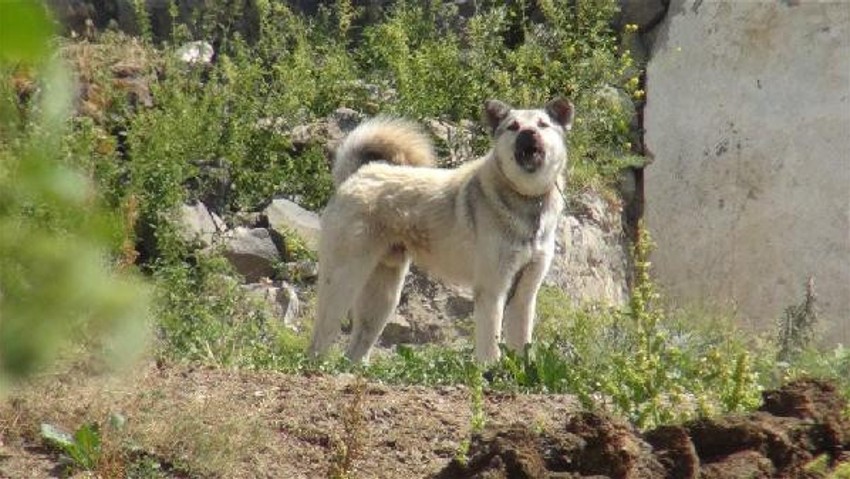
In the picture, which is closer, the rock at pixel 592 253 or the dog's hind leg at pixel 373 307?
the dog's hind leg at pixel 373 307

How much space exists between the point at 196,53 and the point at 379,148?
3.87m

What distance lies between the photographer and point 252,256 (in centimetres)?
1222

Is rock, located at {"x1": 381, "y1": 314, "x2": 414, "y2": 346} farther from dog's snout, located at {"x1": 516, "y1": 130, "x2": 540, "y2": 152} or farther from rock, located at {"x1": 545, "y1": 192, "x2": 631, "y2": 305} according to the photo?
dog's snout, located at {"x1": 516, "y1": 130, "x2": 540, "y2": 152}

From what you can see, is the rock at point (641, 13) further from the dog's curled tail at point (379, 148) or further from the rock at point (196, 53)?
the dog's curled tail at point (379, 148)

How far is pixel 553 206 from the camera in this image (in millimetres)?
9938

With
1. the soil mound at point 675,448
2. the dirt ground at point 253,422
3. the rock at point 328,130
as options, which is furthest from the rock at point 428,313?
the soil mound at point 675,448

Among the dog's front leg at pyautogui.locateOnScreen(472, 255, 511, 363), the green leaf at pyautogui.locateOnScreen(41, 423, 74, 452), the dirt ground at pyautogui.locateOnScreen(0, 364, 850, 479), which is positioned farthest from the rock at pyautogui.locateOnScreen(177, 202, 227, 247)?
the green leaf at pyautogui.locateOnScreen(41, 423, 74, 452)

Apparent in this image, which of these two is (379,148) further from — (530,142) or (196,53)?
(196,53)

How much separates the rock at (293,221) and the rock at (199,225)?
0.42 m

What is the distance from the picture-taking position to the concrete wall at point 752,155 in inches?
540

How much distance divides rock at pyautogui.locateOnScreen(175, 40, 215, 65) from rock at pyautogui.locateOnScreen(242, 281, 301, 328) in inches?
96.9

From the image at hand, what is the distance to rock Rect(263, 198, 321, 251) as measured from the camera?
40.9 feet

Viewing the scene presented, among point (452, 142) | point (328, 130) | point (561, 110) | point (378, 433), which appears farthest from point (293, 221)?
point (378, 433)

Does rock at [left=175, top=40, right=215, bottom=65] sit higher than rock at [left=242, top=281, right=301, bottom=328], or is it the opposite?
rock at [left=175, top=40, right=215, bottom=65]
